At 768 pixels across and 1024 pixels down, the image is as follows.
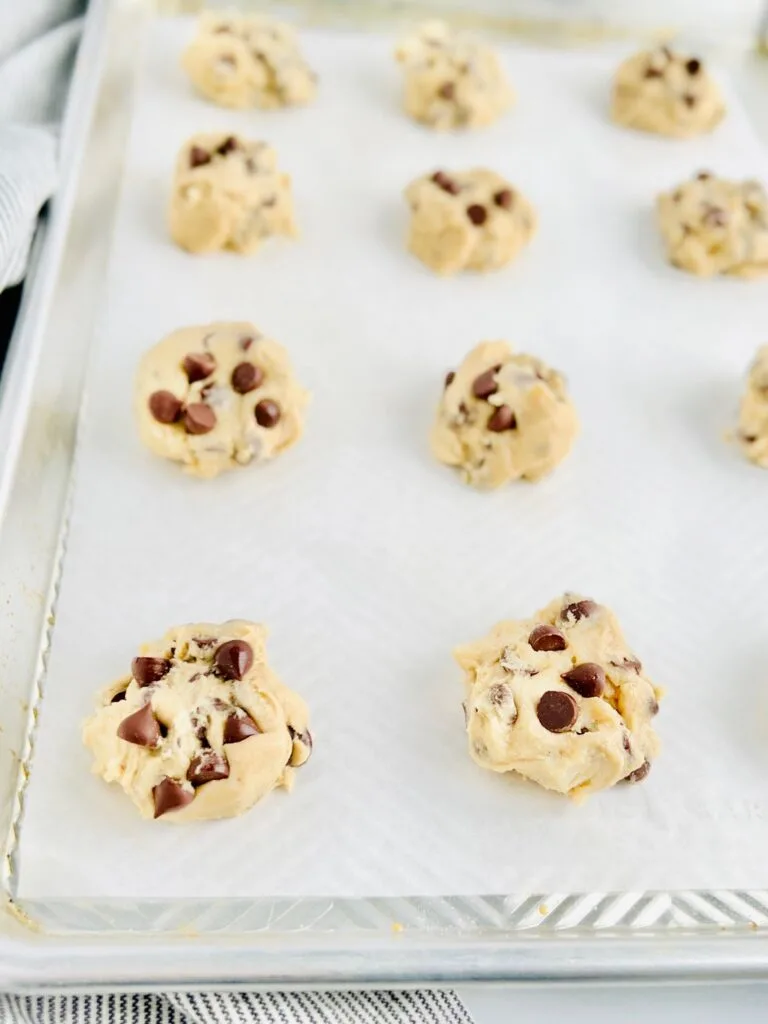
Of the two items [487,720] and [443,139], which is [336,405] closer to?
[487,720]

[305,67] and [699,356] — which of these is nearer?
[699,356]

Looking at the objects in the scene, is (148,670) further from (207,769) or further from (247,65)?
(247,65)

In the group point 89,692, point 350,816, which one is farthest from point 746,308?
point 89,692

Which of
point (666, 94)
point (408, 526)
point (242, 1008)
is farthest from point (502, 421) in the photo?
point (666, 94)

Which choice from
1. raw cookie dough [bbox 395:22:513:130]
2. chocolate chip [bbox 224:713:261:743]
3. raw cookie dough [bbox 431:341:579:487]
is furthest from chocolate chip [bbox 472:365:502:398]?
raw cookie dough [bbox 395:22:513:130]

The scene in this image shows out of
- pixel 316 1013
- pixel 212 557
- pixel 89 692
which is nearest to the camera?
pixel 316 1013

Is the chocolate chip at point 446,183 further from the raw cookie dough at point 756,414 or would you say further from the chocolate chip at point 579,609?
the chocolate chip at point 579,609

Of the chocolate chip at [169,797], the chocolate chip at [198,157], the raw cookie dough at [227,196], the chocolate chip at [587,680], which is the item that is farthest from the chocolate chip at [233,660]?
the chocolate chip at [198,157]
